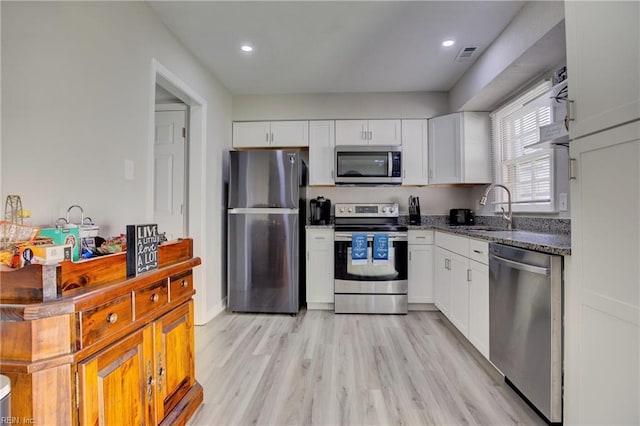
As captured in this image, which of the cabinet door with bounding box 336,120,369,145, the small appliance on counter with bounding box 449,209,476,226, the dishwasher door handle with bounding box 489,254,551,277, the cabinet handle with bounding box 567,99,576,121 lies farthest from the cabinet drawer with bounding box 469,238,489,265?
the cabinet door with bounding box 336,120,369,145

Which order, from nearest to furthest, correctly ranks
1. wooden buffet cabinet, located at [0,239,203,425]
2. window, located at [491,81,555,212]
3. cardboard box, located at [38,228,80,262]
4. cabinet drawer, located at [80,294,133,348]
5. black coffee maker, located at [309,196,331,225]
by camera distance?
wooden buffet cabinet, located at [0,239,203,425], cabinet drawer, located at [80,294,133,348], cardboard box, located at [38,228,80,262], window, located at [491,81,555,212], black coffee maker, located at [309,196,331,225]

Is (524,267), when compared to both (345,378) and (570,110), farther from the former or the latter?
(345,378)

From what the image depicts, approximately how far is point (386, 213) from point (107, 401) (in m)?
3.05

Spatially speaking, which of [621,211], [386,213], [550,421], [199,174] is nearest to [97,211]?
[199,174]

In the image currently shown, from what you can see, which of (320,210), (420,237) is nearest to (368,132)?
(320,210)

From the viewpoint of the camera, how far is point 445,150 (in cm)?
327

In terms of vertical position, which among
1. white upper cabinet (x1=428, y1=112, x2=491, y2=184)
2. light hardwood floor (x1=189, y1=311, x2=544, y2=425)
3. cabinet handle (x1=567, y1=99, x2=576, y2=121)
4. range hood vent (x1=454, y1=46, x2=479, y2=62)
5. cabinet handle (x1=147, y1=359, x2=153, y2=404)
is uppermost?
range hood vent (x1=454, y1=46, x2=479, y2=62)

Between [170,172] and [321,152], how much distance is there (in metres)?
1.67

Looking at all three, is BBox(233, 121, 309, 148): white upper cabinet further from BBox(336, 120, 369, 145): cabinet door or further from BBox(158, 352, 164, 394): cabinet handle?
Answer: BBox(158, 352, 164, 394): cabinet handle

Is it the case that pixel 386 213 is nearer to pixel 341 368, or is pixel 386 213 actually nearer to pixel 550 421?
pixel 341 368

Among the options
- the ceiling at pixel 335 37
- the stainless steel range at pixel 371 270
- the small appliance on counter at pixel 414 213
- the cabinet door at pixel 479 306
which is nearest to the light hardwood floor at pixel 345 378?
the cabinet door at pixel 479 306

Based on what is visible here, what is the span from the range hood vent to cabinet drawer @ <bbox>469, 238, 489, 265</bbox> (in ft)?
5.45

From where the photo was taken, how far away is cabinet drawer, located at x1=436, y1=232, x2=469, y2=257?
229cm

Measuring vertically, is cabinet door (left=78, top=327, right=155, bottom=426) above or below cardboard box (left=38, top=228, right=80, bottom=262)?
below
